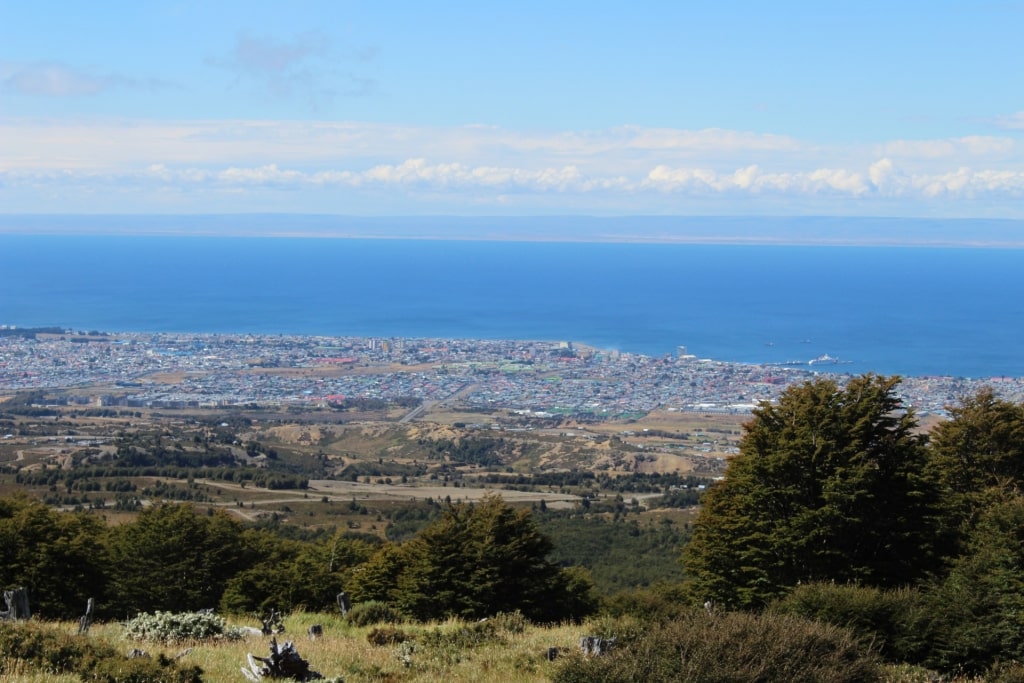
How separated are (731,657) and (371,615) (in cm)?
697

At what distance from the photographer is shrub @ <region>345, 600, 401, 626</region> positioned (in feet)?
42.3

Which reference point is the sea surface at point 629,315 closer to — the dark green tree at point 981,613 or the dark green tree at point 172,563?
the dark green tree at point 172,563

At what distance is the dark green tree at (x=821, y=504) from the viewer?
15.3m

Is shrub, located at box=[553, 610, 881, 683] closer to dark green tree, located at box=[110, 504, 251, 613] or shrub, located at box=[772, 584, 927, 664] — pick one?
shrub, located at box=[772, 584, 927, 664]

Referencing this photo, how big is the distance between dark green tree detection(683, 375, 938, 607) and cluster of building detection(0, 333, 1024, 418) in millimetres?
52599

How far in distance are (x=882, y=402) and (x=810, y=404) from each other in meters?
1.18

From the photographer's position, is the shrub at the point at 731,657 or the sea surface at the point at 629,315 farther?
the sea surface at the point at 629,315

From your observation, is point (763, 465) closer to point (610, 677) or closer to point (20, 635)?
point (610, 677)

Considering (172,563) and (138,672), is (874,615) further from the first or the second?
(172,563)

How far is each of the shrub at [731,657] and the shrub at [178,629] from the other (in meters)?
4.75

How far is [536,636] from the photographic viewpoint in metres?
10.8

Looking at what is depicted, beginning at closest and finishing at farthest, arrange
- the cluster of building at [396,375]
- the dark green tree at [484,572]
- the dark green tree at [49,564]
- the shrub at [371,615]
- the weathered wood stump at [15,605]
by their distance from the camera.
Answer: the weathered wood stump at [15,605] → the shrub at [371,615] → the dark green tree at [484,572] → the dark green tree at [49,564] → the cluster of building at [396,375]

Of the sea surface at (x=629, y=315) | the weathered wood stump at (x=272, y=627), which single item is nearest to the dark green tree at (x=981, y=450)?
the weathered wood stump at (x=272, y=627)

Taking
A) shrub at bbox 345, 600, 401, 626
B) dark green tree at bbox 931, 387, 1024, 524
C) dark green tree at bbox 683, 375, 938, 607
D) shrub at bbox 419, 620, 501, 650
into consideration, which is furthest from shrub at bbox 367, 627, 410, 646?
dark green tree at bbox 931, 387, 1024, 524
